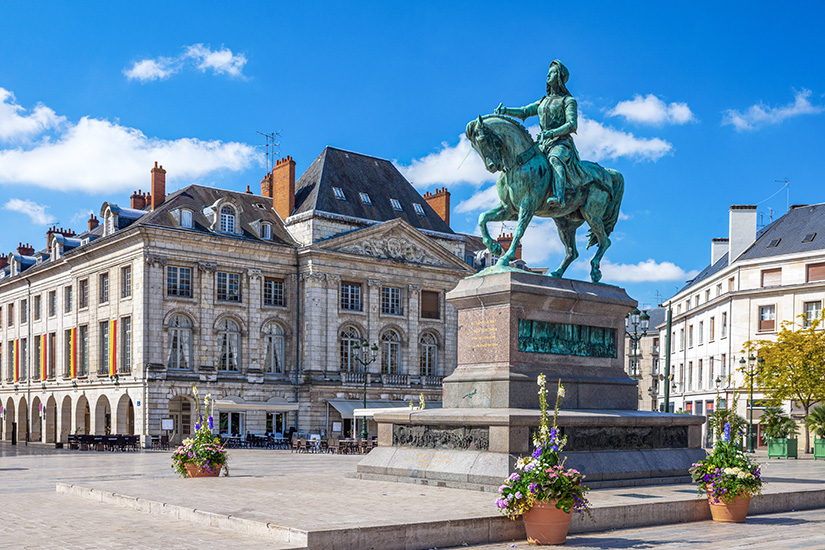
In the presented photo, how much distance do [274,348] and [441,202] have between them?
59.9ft

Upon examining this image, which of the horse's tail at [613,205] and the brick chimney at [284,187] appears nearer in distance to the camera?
the horse's tail at [613,205]

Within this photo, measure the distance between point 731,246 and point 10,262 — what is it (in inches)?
1869

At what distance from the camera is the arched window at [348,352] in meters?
54.4

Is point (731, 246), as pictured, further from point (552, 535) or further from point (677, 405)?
point (552, 535)

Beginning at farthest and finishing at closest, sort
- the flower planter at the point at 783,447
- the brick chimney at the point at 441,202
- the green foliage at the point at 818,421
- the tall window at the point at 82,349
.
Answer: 1. the brick chimney at the point at 441,202
2. the tall window at the point at 82,349
3. the flower planter at the point at 783,447
4. the green foliage at the point at 818,421

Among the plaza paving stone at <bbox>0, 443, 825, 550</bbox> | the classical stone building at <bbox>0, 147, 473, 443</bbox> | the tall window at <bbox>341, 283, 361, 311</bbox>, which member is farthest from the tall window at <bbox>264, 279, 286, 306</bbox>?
the plaza paving stone at <bbox>0, 443, 825, 550</bbox>

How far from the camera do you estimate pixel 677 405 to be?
63.4 metres

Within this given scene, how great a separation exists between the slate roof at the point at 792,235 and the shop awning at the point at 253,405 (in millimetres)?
26218

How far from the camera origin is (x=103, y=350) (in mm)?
51875

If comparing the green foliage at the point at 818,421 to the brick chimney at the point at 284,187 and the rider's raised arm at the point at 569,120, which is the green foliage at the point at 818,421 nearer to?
the rider's raised arm at the point at 569,120

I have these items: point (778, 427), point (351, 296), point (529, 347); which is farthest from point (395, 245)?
point (529, 347)

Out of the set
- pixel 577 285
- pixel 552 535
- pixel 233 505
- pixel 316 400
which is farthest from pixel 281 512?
pixel 316 400

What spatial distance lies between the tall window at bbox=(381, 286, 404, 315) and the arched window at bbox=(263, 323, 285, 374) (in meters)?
6.46

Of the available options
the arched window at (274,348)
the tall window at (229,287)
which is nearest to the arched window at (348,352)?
the arched window at (274,348)
